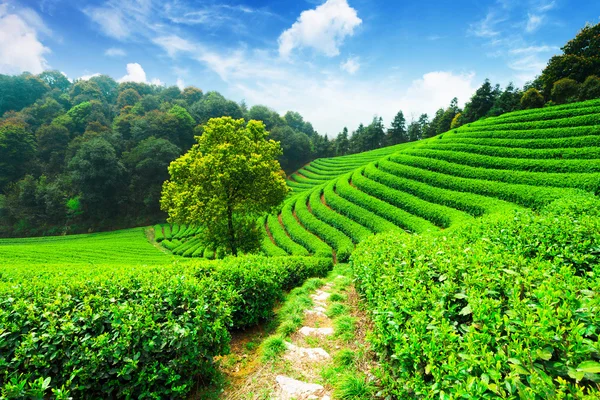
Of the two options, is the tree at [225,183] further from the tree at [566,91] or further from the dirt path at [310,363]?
the tree at [566,91]

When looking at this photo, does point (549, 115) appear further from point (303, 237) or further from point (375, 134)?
point (375, 134)

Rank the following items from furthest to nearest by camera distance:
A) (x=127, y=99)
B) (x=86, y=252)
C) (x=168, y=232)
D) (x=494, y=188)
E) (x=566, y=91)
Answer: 1. (x=127, y=99)
2. (x=168, y=232)
3. (x=566, y=91)
4. (x=86, y=252)
5. (x=494, y=188)

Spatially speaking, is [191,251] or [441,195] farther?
[191,251]

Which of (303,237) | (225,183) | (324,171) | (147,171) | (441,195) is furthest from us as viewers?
(324,171)

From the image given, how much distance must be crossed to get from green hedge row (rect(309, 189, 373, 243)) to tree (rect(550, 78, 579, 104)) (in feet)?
105

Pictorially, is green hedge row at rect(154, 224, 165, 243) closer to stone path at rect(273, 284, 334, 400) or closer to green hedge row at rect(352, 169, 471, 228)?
Answer: green hedge row at rect(352, 169, 471, 228)

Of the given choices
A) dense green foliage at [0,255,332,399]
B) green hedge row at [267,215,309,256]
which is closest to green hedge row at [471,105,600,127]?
green hedge row at [267,215,309,256]

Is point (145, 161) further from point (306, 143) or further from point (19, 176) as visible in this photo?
point (306, 143)

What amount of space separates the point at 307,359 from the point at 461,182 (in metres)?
20.7

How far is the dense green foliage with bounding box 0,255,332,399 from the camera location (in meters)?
3.45

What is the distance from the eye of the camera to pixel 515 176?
19062mm

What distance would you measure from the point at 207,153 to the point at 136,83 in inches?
4641

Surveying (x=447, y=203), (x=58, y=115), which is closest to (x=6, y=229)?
(x=58, y=115)

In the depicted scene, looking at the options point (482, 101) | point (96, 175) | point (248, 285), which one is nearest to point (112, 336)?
point (248, 285)
